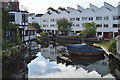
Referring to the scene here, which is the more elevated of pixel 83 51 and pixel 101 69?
pixel 83 51

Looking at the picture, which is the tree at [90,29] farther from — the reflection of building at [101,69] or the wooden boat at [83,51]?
the reflection of building at [101,69]

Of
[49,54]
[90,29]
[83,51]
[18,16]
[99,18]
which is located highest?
[99,18]

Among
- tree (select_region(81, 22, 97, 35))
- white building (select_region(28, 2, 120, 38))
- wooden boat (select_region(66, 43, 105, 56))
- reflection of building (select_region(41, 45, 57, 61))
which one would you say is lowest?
reflection of building (select_region(41, 45, 57, 61))

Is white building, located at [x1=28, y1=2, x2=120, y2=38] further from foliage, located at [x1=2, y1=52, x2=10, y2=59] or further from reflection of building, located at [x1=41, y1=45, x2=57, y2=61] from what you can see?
foliage, located at [x1=2, y1=52, x2=10, y2=59]

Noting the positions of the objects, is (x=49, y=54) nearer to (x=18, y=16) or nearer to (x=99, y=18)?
(x=18, y=16)

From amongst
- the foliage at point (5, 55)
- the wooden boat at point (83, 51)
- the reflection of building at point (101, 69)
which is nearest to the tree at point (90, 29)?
the wooden boat at point (83, 51)

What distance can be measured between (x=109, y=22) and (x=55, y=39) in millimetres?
17426

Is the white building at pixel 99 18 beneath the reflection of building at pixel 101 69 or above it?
above

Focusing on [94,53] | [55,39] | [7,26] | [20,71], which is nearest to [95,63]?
[94,53]

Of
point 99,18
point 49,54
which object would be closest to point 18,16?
point 49,54

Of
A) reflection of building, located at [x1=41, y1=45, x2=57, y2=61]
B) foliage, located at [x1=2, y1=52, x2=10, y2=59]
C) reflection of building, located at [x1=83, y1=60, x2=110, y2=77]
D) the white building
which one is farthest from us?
the white building

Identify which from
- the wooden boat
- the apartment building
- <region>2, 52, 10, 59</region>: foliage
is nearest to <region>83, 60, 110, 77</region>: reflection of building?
the wooden boat

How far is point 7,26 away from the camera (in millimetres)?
20281

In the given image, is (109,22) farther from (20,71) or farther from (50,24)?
(20,71)
